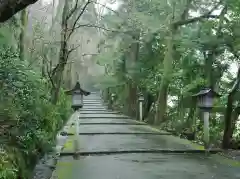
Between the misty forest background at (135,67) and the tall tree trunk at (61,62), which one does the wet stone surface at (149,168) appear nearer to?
the misty forest background at (135,67)

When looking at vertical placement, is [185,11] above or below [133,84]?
above

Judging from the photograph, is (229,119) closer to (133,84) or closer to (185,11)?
(185,11)

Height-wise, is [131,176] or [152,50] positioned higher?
[152,50]

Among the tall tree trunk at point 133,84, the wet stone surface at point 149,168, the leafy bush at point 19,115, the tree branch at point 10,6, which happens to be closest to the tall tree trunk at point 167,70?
the tall tree trunk at point 133,84

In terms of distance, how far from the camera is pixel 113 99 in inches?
1328

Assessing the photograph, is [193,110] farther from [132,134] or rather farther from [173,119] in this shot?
[132,134]

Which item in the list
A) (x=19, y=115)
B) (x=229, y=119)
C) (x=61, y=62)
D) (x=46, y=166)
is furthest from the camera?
(x=229, y=119)

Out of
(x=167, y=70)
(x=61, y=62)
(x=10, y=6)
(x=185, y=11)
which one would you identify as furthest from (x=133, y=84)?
(x=10, y=6)

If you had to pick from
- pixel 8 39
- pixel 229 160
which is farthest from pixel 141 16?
pixel 229 160

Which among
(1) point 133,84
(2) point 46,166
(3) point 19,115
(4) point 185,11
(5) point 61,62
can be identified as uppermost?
(4) point 185,11

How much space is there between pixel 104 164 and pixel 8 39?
4505mm

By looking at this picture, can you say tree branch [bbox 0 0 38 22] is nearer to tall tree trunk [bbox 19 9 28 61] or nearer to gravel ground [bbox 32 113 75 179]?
gravel ground [bbox 32 113 75 179]

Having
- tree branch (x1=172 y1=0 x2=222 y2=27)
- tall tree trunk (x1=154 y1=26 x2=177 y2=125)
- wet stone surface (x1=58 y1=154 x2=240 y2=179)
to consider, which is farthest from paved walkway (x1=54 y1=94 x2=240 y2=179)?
tall tree trunk (x1=154 y1=26 x2=177 y2=125)

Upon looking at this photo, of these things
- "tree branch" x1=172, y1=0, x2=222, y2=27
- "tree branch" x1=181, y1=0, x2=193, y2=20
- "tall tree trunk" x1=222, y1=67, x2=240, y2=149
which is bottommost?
"tall tree trunk" x1=222, y1=67, x2=240, y2=149
